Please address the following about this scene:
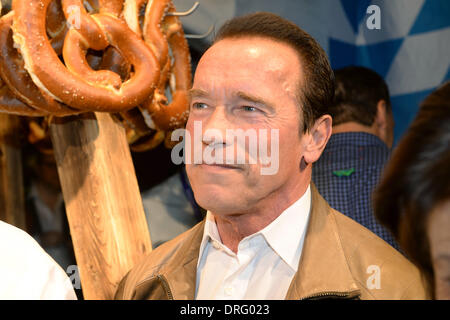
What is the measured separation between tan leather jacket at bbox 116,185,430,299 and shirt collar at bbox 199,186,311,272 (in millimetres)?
32

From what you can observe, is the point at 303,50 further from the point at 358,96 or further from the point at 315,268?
the point at 358,96

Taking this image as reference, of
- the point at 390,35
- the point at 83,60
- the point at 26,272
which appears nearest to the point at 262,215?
the point at 26,272

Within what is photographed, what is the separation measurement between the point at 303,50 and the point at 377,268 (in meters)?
0.52

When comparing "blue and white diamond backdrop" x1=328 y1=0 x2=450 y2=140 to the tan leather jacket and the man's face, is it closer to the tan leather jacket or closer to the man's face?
the man's face

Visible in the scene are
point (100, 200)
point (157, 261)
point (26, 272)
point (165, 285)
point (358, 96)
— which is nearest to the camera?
point (26, 272)

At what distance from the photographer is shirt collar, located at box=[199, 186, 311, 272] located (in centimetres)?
123

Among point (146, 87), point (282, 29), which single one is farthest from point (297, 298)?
point (146, 87)

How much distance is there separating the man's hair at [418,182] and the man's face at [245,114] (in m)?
0.42

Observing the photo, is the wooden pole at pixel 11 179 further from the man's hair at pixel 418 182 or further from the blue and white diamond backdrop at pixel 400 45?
the man's hair at pixel 418 182

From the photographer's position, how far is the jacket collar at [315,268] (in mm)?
1135

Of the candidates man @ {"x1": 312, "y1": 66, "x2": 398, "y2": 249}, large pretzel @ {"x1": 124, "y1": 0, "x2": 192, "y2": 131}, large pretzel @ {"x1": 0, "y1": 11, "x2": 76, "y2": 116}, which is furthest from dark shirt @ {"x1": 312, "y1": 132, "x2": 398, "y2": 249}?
large pretzel @ {"x1": 0, "y1": 11, "x2": 76, "y2": 116}

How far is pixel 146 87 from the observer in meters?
1.83

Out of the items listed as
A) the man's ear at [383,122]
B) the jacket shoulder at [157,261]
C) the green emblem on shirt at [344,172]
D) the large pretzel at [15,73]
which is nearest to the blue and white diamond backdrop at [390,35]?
the man's ear at [383,122]

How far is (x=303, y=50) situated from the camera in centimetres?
129
